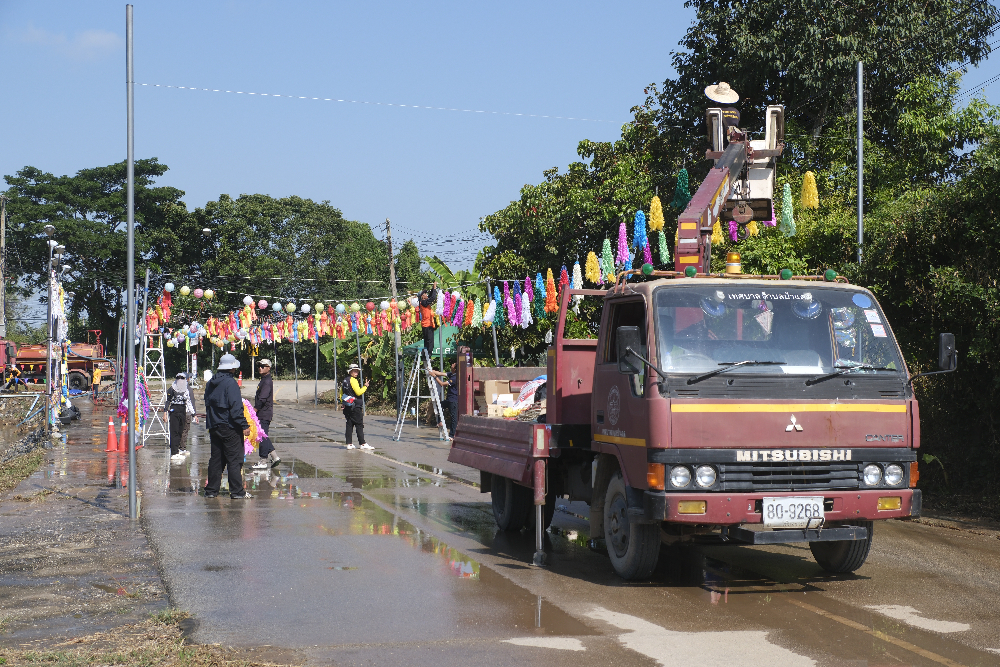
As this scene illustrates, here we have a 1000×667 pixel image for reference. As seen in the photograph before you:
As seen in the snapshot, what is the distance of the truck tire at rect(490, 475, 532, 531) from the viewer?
33.9 ft

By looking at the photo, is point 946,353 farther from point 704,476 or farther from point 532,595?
point 532,595

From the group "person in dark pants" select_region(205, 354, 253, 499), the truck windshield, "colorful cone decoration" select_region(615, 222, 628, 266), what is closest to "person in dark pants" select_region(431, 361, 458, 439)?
"colorful cone decoration" select_region(615, 222, 628, 266)

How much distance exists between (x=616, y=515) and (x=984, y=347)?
575 cm

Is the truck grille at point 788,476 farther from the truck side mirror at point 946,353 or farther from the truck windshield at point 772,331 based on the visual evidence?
the truck side mirror at point 946,353

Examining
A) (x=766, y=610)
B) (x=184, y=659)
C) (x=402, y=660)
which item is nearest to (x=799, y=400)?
(x=766, y=610)

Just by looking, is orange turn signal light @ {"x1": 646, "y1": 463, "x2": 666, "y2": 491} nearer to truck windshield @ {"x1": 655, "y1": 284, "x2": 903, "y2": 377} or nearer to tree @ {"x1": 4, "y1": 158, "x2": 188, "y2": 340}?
truck windshield @ {"x1": 655, "y1": 284, "x2": 903, "y2": 377}

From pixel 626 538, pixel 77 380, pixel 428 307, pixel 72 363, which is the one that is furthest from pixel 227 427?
pixel 72 363

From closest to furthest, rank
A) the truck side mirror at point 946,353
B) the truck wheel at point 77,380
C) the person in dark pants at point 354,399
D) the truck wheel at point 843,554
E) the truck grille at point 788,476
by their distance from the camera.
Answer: the truck grille at point 788,476, the truck side mirror at point 946,353, the truck wheel at point 843,554, the person in dark pants at point 354,399, the truck wheel at point 77,380

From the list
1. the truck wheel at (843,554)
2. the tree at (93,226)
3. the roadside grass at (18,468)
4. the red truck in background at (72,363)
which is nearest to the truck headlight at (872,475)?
the truck wheel at (843,554)

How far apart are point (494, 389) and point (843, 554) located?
480cm

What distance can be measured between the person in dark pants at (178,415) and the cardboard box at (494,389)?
887 centimetres

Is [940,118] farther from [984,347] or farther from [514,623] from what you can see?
[514,623]

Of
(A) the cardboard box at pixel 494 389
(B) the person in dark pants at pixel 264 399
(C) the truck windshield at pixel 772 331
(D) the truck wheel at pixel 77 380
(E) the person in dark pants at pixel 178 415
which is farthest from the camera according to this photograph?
(D) the truck wheel at pixel 77 380

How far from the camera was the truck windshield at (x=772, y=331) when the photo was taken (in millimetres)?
7492
